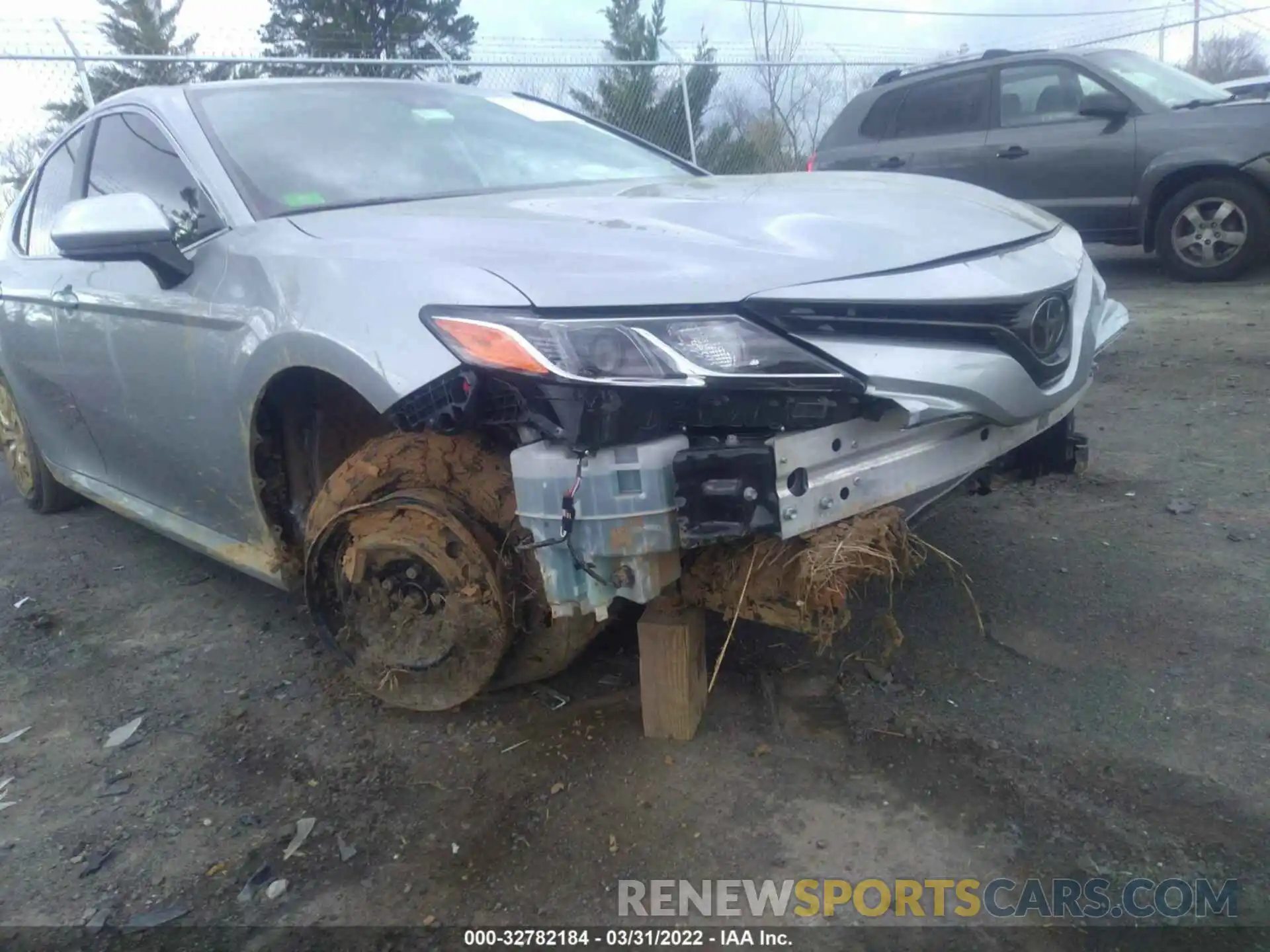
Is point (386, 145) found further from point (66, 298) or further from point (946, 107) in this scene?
point (946, 107)

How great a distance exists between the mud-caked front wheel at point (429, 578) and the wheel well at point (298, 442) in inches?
8.2

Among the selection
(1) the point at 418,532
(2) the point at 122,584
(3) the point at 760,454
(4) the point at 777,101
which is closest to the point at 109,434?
(2) the point at 122,584

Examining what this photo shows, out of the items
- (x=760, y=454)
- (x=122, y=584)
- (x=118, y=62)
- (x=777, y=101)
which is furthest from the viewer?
(x=777, y=101)

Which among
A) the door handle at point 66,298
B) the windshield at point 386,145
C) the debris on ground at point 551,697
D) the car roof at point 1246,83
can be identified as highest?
the car roof at point 1246,83

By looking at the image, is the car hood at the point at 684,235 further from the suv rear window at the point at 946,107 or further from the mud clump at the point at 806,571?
the suv rear window at the point at 946,107

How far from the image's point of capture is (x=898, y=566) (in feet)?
7.20

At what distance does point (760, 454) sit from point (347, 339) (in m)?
0.98

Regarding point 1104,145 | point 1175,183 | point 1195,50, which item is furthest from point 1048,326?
point 1195,50

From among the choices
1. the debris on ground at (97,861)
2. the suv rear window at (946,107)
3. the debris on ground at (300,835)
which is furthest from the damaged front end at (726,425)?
the suv rear window at (946,107)

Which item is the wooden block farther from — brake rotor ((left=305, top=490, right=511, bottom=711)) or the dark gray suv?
the dark gray suv

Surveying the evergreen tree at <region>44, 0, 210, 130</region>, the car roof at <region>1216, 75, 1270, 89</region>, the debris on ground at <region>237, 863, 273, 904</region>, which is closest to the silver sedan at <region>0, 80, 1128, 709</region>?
the debris on ground at <region>237, 863, 273, 904</region>

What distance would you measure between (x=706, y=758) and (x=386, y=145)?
209cm

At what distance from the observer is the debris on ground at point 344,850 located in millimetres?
2242

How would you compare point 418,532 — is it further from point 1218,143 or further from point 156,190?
point 1218,143
